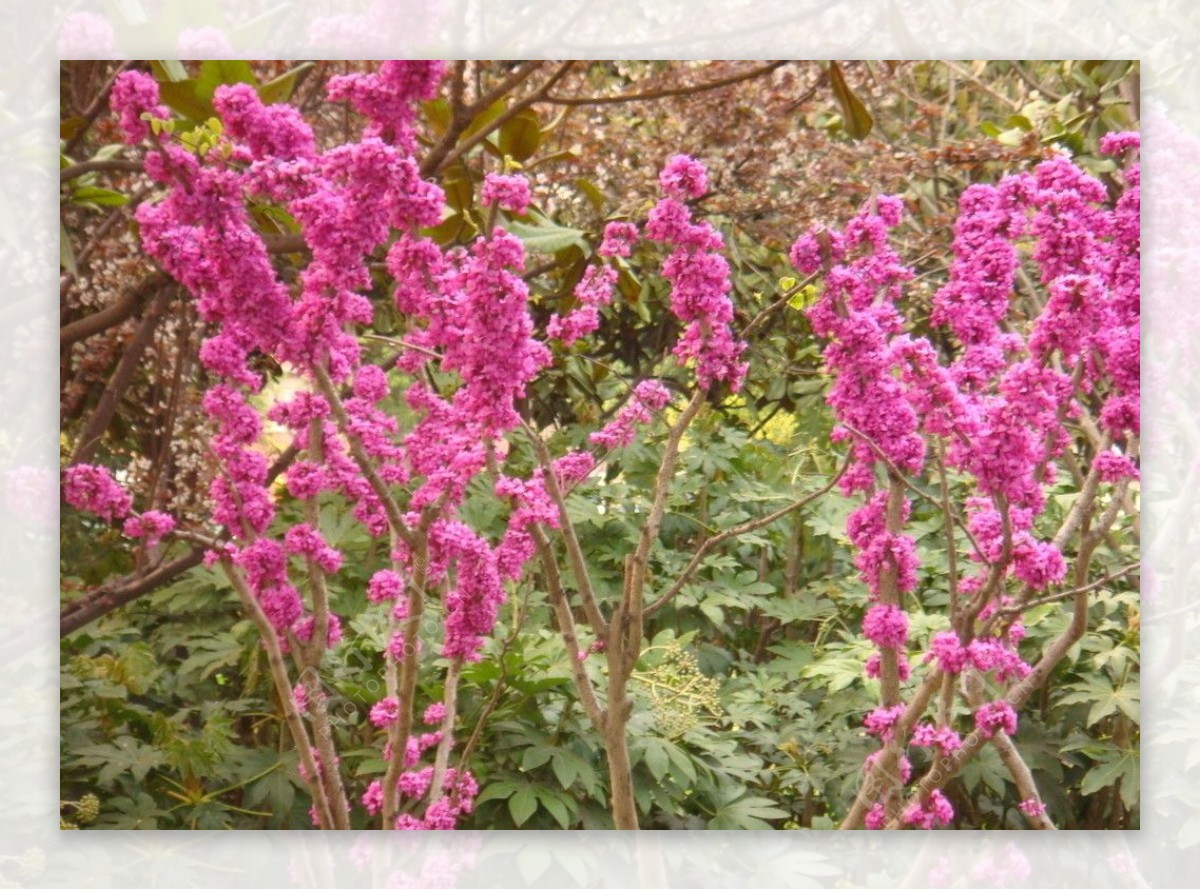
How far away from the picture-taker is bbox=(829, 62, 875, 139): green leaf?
2.62 m

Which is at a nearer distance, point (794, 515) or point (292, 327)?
point (292, 327)

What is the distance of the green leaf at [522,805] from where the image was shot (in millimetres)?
2697

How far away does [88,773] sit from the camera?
274cm

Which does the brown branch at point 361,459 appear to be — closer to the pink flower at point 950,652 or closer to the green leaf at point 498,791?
the green leaf at point 498,791

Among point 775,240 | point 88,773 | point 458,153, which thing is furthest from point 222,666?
point 775,240

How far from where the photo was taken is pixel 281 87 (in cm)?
256

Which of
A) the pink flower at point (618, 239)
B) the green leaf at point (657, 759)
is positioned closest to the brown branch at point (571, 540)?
the green leaf at point (657, 759)

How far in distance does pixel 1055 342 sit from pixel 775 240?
520mm

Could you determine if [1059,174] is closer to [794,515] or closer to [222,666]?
[794,515]

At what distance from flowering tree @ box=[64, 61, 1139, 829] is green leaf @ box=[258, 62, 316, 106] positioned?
0.07 meters

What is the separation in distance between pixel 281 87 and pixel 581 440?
0.82 meters

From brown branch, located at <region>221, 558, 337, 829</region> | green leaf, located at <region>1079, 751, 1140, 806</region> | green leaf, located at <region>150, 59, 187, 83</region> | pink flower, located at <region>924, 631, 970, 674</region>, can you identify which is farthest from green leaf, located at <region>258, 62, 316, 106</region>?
green leaf, located at <region>1079, 751, 1140, 806</region>

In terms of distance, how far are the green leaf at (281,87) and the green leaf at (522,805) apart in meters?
1.31

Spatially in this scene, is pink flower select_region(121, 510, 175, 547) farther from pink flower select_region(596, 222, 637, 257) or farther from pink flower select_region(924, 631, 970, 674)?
pink flower select_region(924, 631, 970, 674)
